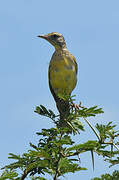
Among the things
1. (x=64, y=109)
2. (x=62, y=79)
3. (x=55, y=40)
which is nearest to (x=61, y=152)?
(x=64, y=109)

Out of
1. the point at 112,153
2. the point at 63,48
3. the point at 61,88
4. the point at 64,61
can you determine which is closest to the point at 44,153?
the point at 112,153

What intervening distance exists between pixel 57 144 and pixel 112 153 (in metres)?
0.64

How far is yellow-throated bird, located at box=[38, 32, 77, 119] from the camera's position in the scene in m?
7.18

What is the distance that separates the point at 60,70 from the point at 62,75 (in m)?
0.20

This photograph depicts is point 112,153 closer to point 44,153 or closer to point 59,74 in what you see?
point 44,153

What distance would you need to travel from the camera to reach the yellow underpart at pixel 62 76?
7163 mm

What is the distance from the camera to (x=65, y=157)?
3160 millimetres

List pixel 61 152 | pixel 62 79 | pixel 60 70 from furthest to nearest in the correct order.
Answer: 1. pixel 60 70
2. pixel 62 79
3. pixel 61 152

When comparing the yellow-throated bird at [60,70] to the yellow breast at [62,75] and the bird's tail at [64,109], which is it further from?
the bird's tail at [64,109]

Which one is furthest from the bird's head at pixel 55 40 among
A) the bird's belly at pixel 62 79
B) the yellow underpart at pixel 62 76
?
the bird's belly at pixel 62 79

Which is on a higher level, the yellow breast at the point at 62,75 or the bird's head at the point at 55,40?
the bird's head at the point at 55,40

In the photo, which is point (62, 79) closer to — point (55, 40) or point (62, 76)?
point (62, 76)

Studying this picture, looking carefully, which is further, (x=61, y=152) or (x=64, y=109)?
(x=64, y=109)

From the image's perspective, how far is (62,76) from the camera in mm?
7230
